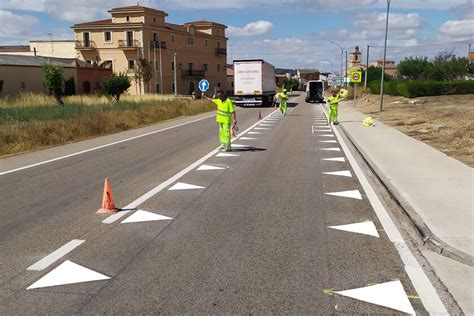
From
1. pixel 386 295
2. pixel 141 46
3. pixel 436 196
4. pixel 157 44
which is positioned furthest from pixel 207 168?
pixel 157 44

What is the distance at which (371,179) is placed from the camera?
9.86m

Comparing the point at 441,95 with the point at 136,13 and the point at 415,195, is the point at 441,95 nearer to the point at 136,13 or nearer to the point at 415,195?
the point at 415,195

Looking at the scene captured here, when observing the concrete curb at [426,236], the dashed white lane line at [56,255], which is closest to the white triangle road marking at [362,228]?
the concrete curb at [426,236]

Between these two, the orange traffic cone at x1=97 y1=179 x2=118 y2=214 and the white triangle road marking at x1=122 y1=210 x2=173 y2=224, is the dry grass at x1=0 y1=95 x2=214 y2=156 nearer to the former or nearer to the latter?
the orange traffic cone at x1=97 y1=179 x2=118 y2=214

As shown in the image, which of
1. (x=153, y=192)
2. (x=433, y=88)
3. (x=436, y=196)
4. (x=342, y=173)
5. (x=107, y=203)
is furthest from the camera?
(x=433, y=88)

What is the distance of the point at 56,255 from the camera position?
5332 millimetres

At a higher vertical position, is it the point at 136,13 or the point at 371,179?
the point at 136,13

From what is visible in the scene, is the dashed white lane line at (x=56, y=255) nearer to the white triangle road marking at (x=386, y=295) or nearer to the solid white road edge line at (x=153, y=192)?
the solid white road edge line at (x=153, y=192)

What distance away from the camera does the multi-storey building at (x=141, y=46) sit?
243ft

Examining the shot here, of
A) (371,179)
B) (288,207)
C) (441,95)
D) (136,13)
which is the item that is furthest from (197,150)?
(136,13)

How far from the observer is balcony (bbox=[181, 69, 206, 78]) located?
3273 inches

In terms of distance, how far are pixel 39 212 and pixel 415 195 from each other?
19.5ft

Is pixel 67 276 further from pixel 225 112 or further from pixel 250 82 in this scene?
pixel 250 82

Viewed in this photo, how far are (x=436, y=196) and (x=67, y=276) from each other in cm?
580
